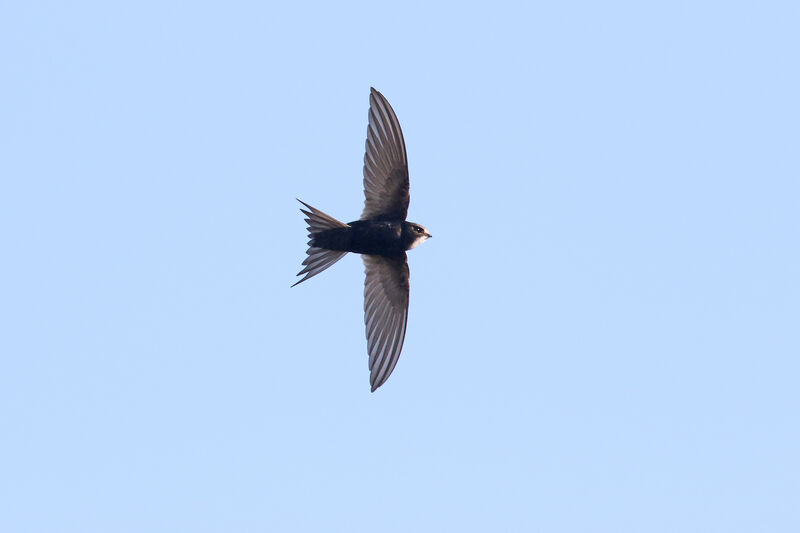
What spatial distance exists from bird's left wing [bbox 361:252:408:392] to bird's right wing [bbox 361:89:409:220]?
66 centimetres

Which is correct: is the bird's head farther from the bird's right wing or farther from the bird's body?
the bird's right wing

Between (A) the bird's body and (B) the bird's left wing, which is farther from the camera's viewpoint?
(B) the bird's left wing

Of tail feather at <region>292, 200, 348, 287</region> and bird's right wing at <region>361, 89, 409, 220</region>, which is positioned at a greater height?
bird's right wing at <region>361, 89, 409, 220</region>

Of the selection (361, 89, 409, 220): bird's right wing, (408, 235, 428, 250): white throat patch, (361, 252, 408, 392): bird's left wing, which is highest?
(361, 89, 409, 220): bird's right wing

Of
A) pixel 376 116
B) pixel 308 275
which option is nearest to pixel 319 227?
pixel 308 275

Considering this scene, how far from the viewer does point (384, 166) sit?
1317cm

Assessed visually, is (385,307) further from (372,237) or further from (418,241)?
(372,237)

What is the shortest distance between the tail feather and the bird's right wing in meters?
0.64

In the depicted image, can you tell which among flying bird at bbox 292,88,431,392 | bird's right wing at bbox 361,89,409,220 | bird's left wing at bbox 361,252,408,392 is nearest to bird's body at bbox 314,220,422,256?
flying bird at bbox 292,88,431,392

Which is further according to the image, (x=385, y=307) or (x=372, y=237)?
(x=385, y=307)

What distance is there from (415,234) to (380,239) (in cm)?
49

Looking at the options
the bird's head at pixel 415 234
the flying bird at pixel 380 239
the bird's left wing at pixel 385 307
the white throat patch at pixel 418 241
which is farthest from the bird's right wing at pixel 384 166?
the bird's left wing at pixel 385 307

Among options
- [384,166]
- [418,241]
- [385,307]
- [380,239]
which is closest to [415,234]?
[418,241]

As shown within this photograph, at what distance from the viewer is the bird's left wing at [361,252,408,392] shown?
1357cm
